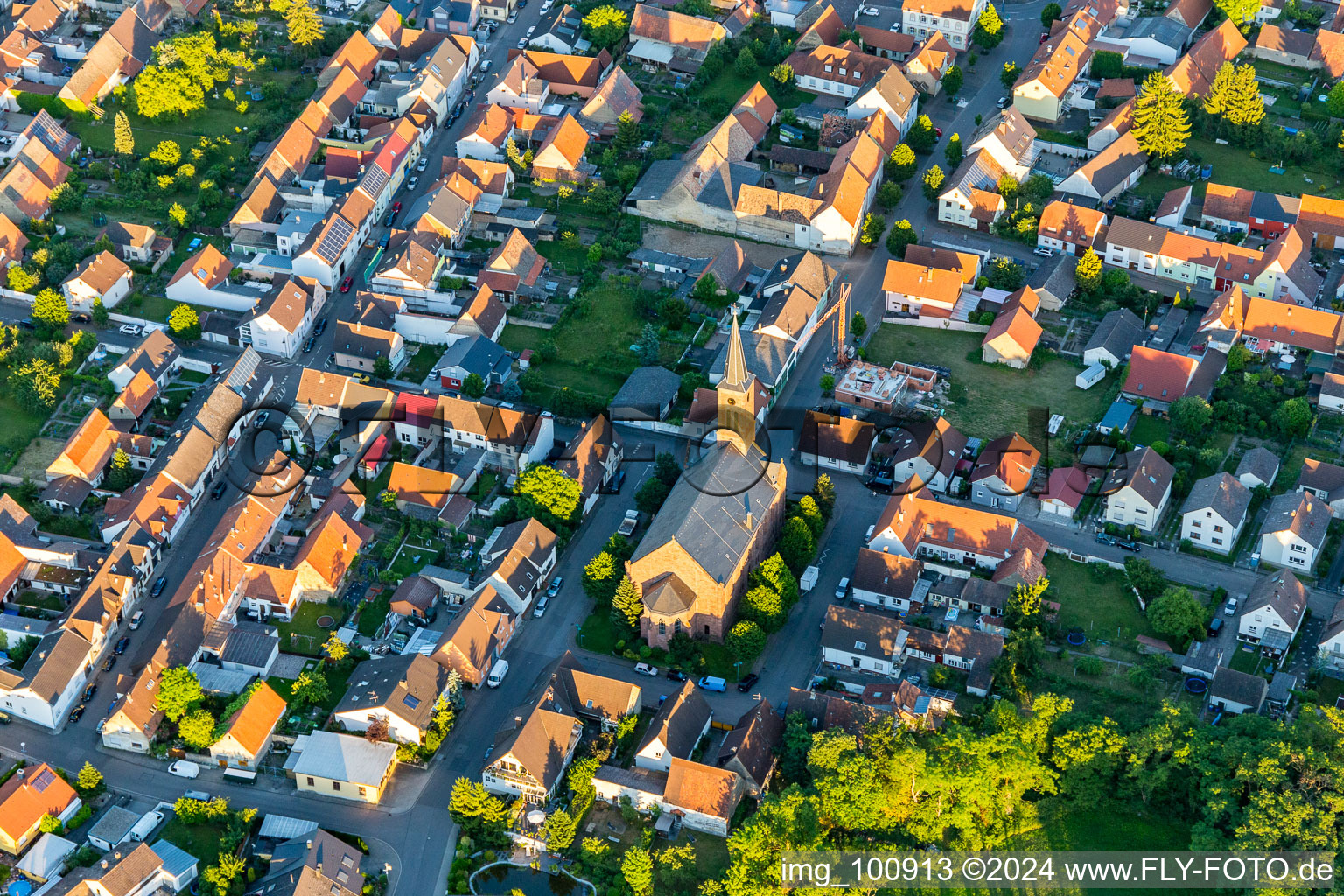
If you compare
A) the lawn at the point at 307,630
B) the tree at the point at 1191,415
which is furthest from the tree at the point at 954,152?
the lawn at the point at 307,630

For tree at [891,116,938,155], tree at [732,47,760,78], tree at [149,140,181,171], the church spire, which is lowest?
tree at [891,116,938,155]

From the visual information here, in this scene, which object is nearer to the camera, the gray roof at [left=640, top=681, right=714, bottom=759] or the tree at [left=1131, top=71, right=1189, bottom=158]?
the gray roof at [left=640, top=681, right=714, bottom=759]

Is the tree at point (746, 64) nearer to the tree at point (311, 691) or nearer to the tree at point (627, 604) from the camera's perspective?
the tree at point (627, 604)

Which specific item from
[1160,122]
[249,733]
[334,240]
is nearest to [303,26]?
[334,240]

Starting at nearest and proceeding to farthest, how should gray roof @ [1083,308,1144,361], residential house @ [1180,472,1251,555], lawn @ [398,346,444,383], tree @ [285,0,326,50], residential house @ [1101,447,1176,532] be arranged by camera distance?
residential house @ [1180,472,1251,555] → residential house @ [1101,447,1176,532] → gray roof @ [1083,308,1144,361] → lawn @ [398,346,444,383] → tree @ [285,0,326,50]

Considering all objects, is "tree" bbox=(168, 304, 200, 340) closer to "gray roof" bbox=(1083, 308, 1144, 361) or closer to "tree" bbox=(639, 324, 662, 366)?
"tree" bbox=(639, 324, 662, 366)

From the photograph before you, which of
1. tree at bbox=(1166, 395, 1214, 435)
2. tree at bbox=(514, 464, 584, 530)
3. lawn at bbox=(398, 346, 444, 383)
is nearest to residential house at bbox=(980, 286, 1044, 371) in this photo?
tree at bbox=(1166, 395, 1214, 435)

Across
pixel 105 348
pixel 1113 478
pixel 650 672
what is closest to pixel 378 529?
pixel 650 672
